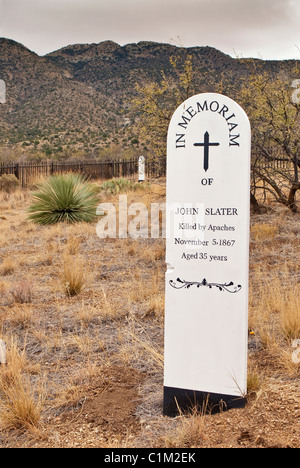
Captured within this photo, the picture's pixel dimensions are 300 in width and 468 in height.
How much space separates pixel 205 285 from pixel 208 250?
0.80ft

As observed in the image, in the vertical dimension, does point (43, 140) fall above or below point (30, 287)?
above

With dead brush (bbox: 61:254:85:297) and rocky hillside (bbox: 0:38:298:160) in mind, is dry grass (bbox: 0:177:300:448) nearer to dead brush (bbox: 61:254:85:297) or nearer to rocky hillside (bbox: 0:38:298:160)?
dead brush (bbox: 61:254:85:297)

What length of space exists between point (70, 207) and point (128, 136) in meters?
38.0

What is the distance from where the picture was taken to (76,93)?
6512 centimetres

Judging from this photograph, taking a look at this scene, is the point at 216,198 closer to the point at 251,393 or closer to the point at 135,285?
the point at 251,393

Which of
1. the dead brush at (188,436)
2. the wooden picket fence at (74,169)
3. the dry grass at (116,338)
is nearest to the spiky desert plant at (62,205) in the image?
the dry grass at (116,338)

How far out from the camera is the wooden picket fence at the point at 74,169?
22.9 meters

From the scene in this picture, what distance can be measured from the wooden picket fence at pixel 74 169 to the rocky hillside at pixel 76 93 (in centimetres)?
880

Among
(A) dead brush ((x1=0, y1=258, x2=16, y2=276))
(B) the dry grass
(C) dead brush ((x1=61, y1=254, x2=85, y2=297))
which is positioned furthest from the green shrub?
(C) dead brush ((x1=61, y1=254, x2=85, y2=297))

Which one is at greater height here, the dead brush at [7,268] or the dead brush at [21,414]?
the dead brush at [7,268]

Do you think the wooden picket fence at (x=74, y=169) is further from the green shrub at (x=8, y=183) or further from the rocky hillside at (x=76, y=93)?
the rocky hillside at (x=76, y=93)
